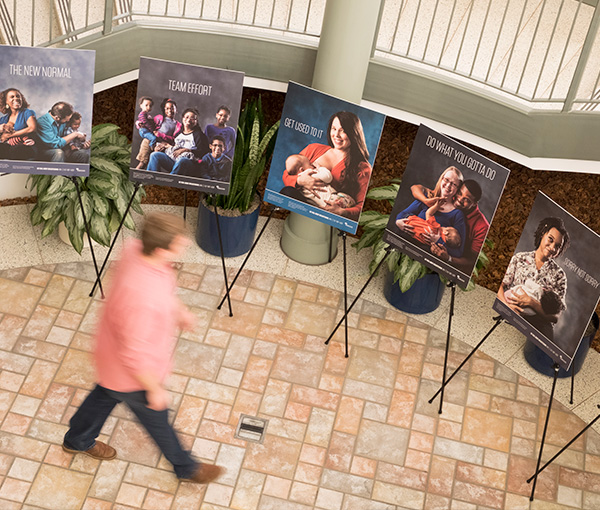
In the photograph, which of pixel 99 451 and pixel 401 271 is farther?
pixel 401 271

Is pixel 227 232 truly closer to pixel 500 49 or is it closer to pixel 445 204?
pixel 445 204

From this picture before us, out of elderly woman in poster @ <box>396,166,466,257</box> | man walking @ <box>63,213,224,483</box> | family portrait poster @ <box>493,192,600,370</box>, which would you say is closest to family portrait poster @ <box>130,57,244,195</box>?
elderly woman in poster @ <box>396,166,466,257</box>

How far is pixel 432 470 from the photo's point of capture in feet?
14.9

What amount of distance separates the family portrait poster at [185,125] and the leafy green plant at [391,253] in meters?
1.11

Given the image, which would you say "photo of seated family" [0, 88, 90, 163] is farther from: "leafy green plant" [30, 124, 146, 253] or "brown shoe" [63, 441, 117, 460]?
"brown shoe" [63, 441, 117, 460]

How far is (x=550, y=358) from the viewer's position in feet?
17.1

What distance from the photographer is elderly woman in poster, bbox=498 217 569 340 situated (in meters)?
4.06

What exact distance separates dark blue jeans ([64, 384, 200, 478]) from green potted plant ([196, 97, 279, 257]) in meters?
1.89

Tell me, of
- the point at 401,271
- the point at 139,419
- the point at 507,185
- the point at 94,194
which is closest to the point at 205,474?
the point at 139,419

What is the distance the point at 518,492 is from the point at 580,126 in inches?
87.3

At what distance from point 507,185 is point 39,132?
322 centimetres

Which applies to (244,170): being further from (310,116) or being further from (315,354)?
(315,354)

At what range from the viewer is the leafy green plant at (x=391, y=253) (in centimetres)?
→ 520

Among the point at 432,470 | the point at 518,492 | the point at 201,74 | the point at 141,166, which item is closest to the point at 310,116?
the point at 201,74
